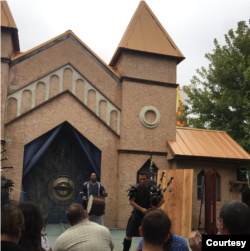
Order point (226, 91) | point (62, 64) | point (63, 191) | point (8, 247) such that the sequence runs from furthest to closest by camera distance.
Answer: point (226, 91) < point (62, 64) < point (63, 191) < point (8, 247)

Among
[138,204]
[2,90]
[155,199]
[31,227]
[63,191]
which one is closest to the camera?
[31,227]

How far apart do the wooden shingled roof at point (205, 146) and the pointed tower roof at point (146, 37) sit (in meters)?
3.04

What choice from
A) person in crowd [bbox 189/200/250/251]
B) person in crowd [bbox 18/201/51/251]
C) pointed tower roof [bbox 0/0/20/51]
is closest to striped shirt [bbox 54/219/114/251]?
person in crowd [bbox 18/201/51/251]

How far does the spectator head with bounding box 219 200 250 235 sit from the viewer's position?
2.25m

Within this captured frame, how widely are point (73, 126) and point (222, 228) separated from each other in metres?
8.34

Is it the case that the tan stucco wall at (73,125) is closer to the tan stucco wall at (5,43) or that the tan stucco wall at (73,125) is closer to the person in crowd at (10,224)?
the tan stucco wall at (5,43)

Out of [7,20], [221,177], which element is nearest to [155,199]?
[221,177]

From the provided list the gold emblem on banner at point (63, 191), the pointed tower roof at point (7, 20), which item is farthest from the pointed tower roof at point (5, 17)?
the gold emblem on banner at point (63, 191)

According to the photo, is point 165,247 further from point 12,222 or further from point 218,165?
point 218,165

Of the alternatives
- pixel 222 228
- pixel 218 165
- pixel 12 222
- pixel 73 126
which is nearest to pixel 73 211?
pixel 12 222

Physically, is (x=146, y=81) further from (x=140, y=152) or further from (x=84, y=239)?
(x=84, y=239)

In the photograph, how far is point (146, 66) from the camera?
11.4 metres

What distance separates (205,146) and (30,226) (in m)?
9.47

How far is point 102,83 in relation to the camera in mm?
11000
